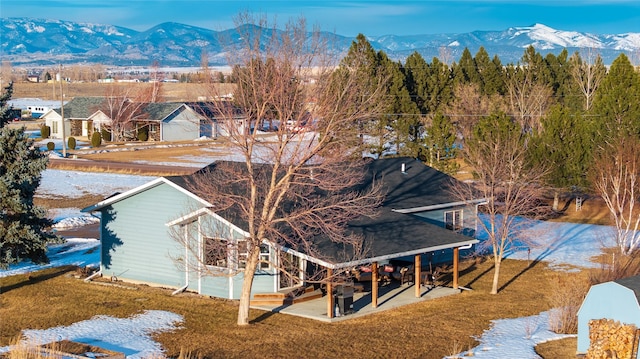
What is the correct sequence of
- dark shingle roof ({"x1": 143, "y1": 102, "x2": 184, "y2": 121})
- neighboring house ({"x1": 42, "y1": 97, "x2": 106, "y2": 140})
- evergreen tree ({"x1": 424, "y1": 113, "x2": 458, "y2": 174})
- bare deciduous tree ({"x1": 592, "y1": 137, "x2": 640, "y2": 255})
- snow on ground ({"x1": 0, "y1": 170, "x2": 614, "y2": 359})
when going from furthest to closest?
neighboring house ({"x1": 42, "y1": 97, "x2": 106, "y2": 140}), dark shingle roof ({"x1": 143, "y1": 102, "x2": 184, "y2": 121}), evergreen tree ({"x1": 424, "y1": 113, "x2": 458, "y2": 174}), bare deciduous tree ({"x1": 592, "y1": 137, "x2": 640, "y2": 255}), snow on ground ({"x1": 0, "y1": 170, "x2": 614, "y2": 359})

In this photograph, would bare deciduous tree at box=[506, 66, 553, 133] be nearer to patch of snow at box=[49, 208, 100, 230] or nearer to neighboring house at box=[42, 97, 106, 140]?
patch of snow at box=[49, 208, 100, 230]

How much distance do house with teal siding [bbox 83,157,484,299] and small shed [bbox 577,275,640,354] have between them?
6704mm

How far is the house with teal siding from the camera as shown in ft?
89.1

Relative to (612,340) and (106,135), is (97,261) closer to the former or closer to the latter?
(612,340)

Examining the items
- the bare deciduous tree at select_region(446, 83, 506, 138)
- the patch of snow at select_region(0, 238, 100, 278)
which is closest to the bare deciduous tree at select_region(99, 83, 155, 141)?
the bare deciduous tree at select_region(446, 83, 506, 138)

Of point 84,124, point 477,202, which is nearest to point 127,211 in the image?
point 477,202

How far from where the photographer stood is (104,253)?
3123cm

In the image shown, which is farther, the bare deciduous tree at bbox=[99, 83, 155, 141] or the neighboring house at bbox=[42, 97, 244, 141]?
the neighboring house at bbox=[42, 97, 244, 141]

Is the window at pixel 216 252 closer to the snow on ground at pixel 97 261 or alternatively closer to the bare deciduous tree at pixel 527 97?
the snow on ground at pixel 97 261

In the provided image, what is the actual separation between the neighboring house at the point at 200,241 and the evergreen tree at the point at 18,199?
2.44m

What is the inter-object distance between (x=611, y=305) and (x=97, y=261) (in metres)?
19.9

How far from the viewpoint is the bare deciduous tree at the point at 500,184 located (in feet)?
102

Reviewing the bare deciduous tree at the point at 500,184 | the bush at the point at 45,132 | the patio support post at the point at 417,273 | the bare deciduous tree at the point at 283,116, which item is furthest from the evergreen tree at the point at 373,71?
the bush at the point at 45,132

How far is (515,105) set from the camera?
224 feet
